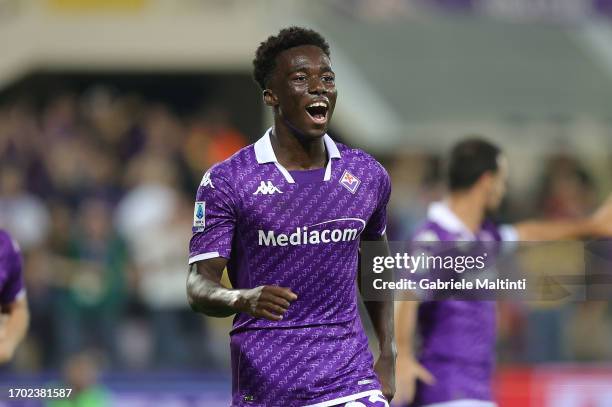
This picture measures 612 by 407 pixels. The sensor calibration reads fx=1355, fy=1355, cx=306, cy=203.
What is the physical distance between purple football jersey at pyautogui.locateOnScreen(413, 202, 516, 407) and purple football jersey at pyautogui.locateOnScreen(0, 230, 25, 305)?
220 centimetres

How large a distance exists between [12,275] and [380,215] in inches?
85.3

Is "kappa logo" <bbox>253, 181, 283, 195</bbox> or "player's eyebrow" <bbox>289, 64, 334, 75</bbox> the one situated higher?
"player's eyebrow" <bbox>289, 64, 334, 75</bbox>

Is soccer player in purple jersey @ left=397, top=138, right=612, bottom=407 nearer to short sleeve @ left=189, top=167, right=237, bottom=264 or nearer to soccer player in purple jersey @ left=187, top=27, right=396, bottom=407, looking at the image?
soccer player in purple jersey @ left=187, top=27, right=396, bottom=407

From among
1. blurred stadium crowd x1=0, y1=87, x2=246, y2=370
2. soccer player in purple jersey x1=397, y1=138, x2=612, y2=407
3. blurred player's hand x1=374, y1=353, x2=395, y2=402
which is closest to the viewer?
blurred player's hand x1=374, y1=353, x2=395, y2=402

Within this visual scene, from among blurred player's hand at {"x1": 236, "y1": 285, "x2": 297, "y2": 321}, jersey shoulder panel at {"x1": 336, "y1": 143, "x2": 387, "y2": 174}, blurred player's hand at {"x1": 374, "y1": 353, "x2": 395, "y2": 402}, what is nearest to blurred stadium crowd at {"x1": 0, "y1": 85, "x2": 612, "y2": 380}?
blurred player's hand at {"x1": 374, "y1": 353, "x2": 395, "y2": 402}

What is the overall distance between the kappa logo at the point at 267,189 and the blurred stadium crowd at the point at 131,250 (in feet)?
22.4

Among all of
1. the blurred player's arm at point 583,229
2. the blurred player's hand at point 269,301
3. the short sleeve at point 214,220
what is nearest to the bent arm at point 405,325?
the blurred player's arm at point 583,229

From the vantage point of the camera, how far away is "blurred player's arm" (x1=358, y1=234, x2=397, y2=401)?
560cm

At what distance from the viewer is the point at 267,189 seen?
5.38 m

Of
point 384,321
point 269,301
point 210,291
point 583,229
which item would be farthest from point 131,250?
point 269,301

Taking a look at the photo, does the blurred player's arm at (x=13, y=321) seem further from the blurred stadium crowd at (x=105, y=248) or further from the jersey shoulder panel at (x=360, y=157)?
the blurred stadium crowd at (x=105, y=248)

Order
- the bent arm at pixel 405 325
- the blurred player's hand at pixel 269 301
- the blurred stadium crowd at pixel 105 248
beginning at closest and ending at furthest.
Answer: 1. the blurred player's hand at pixel 269 301
2. the bent arm at pixel 405 325
3. the blurred stadium crowd at pixel 105 248

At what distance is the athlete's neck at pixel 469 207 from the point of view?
7.80 meters

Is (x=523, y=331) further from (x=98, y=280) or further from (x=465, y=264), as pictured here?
(x=465, y=264)
